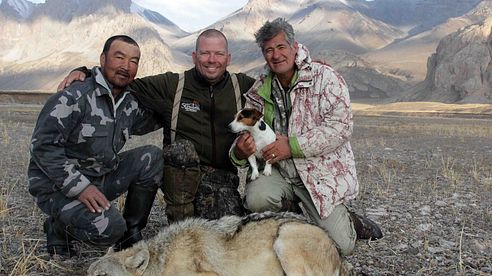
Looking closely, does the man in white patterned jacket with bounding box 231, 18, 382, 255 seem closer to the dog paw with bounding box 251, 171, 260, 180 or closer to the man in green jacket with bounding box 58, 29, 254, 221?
the dog paw with bounding box 251, 171, 260, 180

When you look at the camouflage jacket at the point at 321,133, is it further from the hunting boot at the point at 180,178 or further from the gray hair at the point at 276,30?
the hunting boot at the point at 180,178

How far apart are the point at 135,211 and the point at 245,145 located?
5.18 ft

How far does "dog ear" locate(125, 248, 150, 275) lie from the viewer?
181 inches

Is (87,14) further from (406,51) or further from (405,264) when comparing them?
(405,264)

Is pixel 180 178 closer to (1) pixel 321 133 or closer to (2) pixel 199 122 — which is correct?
(2) pixel 199 122

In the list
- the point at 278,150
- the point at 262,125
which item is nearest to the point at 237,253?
the point at 278,150

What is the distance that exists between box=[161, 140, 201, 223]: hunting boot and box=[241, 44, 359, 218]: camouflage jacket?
4.15 feet

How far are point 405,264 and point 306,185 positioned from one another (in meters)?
1.43

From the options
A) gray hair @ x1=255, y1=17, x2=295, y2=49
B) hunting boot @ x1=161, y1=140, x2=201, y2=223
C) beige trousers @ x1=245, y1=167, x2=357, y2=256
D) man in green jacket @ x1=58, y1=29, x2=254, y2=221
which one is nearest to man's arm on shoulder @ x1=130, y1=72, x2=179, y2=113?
man in green jacket @ x1=58, y1=29, x2=254, y2=221

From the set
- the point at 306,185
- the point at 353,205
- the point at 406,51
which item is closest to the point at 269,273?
the point at 306,185

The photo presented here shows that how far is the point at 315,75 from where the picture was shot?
613 centimetres

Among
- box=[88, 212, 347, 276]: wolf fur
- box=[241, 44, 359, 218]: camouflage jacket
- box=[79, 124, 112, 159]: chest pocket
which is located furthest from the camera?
box=[241, 44, 359, 218]: camouflage jacket

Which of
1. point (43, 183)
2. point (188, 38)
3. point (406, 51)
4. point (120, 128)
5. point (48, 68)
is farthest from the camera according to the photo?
point (188, 38)

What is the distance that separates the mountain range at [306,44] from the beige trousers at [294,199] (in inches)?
2802
